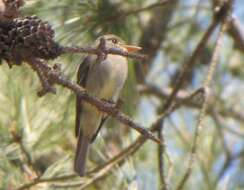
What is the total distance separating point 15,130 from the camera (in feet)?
6.93

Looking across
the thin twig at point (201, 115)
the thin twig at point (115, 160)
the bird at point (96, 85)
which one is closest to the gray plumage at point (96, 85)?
the bird at point (96, 85)

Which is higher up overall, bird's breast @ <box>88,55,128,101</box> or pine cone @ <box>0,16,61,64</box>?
bird's breast @ <box>88,55,128,101</box>

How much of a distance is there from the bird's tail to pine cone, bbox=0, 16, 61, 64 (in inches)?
30.4

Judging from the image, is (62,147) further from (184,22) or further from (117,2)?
(184,22)

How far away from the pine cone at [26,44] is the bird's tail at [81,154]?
77cm

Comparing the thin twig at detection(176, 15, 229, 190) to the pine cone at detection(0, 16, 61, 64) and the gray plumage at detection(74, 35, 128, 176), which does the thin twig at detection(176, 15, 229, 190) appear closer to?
the gray plumage at detection(74, 35, 128, 176)

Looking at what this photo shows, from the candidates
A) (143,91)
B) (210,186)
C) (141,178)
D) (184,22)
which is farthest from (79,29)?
(184,22)

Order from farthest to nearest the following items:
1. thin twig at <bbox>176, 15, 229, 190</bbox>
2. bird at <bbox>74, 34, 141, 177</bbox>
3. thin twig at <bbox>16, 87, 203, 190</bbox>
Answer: bird at <bbox>74, 34, 141, 177</bbox>
thin twig at <bbox>16, 87, 203, 190</bbox>
thin twig at <bbox>176, 15, 229, 190</bbox>

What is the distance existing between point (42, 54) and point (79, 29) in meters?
0.82

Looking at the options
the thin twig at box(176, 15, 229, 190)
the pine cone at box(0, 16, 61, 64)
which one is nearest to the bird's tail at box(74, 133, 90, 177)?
the thin twig at box(176, 15, 229, 190)

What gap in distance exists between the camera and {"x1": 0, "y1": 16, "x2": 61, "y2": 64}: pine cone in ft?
4.04

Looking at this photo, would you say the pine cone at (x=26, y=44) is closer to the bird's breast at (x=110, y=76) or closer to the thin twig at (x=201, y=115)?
the thin twig at (x=201, y=115)

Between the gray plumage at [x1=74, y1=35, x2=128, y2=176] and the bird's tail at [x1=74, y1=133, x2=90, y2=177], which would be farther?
the gray plumage at [x1=74, y1=35, x2=128, y2=176]

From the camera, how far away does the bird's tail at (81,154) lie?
198 centimetres
